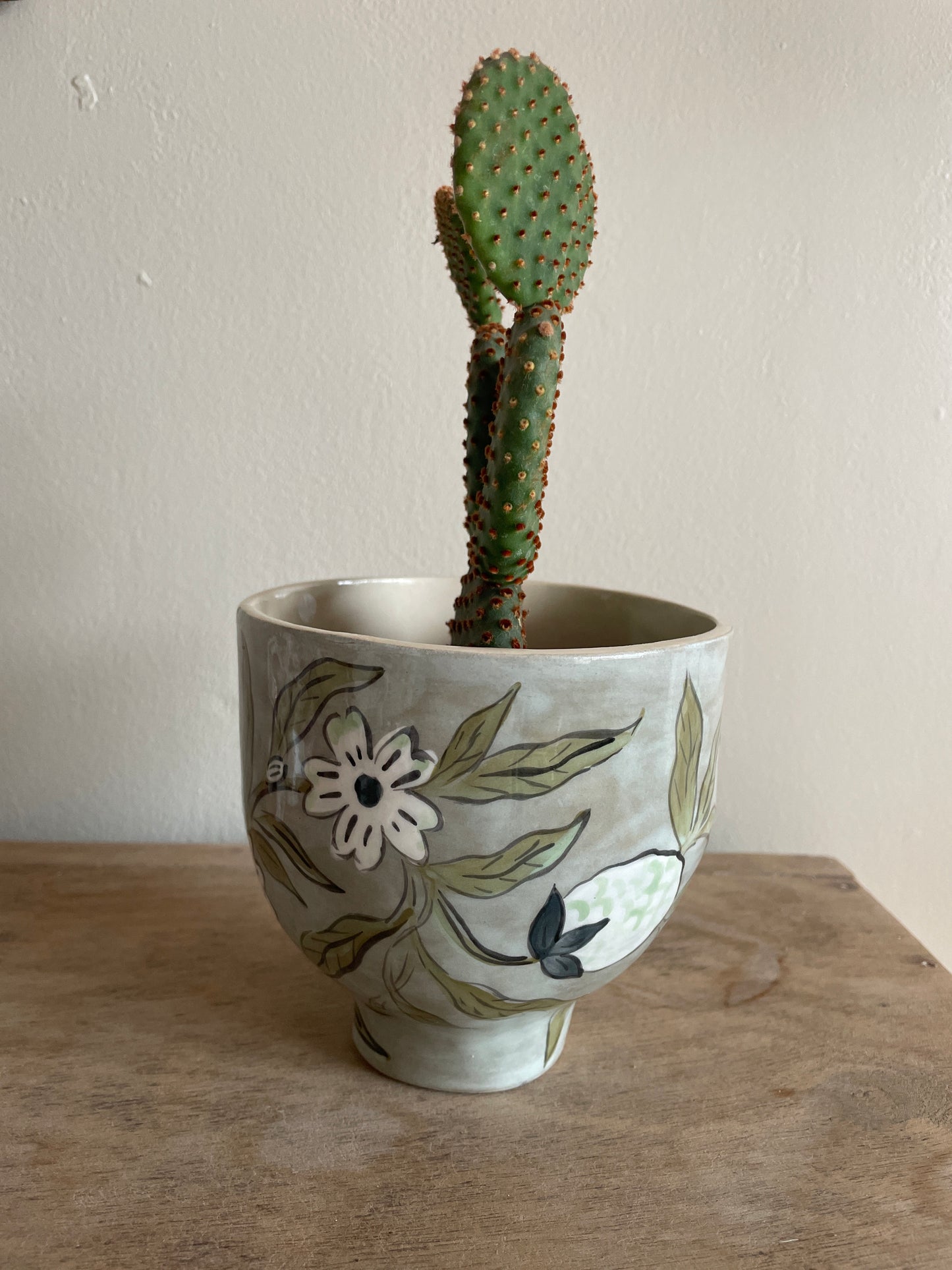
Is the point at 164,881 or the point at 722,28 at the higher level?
the point at 722,28

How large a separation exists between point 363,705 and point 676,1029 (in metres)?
0.27

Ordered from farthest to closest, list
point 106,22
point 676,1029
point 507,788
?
point 106,22 < point 676,1029 < point 507,788

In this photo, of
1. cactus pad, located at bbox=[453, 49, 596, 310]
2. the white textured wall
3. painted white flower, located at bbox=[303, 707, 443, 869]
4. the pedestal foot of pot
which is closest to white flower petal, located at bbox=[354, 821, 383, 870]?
painted white flower, located at bbox=[303, 707, 443, 869]

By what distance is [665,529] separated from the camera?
734mm

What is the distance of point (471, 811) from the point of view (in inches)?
14.2

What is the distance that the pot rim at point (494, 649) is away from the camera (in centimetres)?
36

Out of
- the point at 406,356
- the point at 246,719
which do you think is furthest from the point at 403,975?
the point at 406,356

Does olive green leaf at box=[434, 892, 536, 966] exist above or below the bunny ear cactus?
below

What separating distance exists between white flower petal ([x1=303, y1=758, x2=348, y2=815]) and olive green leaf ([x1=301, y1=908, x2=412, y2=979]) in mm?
47

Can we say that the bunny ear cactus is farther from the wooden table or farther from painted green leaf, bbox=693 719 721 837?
the wooden table

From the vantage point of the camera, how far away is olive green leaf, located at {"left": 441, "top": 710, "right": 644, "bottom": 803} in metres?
0.36

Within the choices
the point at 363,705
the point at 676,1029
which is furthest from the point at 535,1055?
the point at 363,705

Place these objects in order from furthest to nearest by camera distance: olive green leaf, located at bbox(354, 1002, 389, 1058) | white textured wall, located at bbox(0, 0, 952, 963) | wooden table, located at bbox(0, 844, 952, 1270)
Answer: white textured wall, located at bbox(0, 0, 952, 963) < olive green leaf, located at bbox(354, 1002, 389, 1058) < wooden table, located at bbox(0, 844, 952, 1270)

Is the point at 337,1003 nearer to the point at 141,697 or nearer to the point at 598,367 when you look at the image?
the point at 141,697
